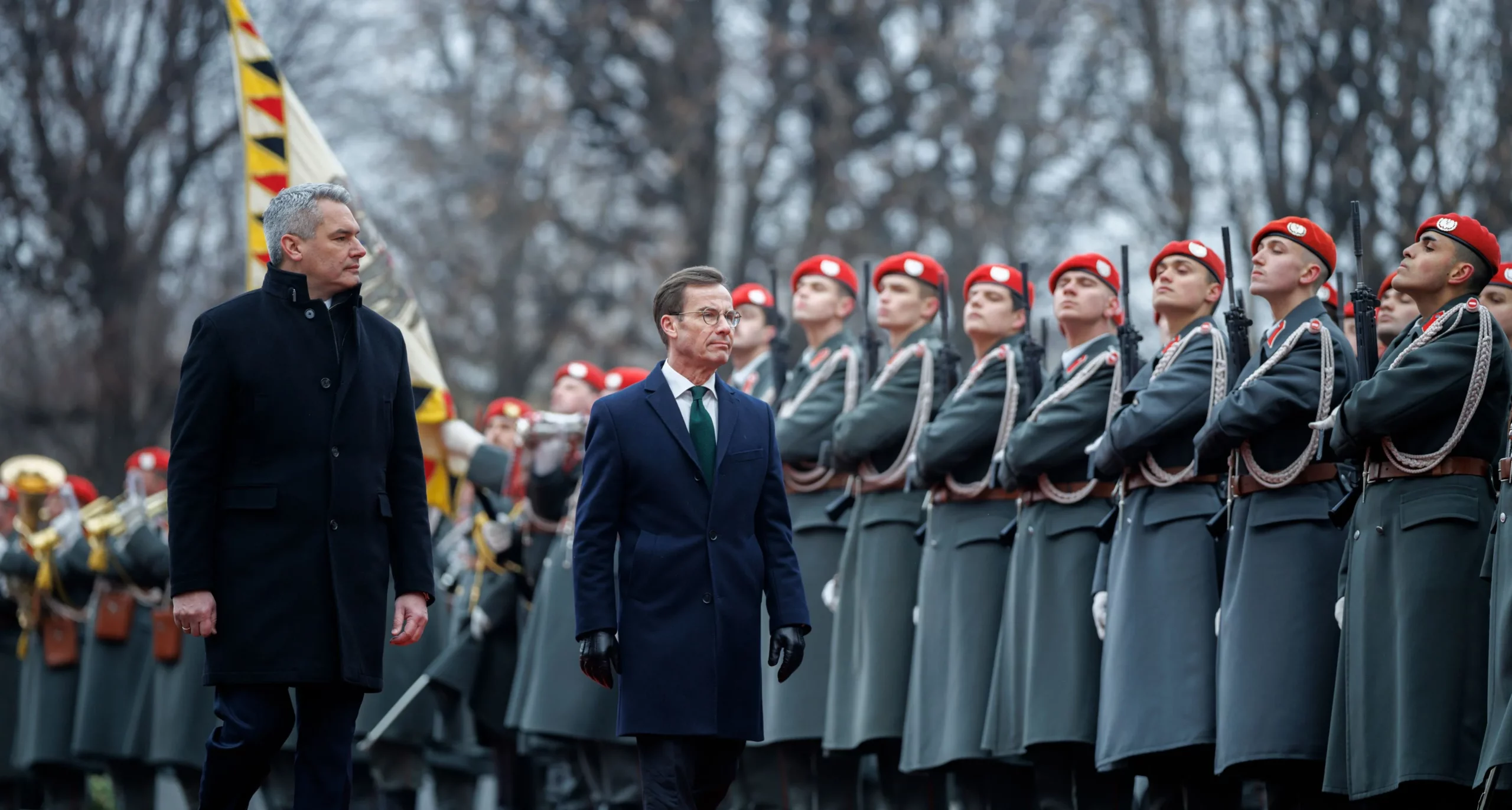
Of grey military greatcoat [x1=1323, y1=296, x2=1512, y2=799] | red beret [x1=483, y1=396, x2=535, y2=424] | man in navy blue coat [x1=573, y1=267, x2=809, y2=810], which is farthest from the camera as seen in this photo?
red beret [x1=483, y1=396, x2=535, y2=424]

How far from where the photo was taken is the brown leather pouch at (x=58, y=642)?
1299cm

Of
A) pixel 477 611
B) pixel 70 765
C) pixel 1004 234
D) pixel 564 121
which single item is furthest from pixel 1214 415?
pixel 564 121

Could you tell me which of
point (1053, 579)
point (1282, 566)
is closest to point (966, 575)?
point (1053, 579)

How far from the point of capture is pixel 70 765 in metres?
12.9

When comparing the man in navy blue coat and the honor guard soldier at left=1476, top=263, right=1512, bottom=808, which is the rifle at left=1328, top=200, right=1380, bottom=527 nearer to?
the honor guard soldier at left=1476, top=263, right=1512, bottom=808

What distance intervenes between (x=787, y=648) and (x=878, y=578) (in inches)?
116

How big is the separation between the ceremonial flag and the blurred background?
6.71m

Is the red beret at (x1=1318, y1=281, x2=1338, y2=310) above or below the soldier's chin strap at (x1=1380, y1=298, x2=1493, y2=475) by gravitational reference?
above

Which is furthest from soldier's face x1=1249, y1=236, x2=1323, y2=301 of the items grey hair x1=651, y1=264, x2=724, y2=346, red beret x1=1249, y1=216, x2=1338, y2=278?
grey hair x1=651, y1=264, x2=724, y2=346

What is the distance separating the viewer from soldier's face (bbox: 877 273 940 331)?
31.4 ft

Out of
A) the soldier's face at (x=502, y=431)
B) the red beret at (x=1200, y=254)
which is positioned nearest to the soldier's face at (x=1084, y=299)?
the red beret at (x=1200, y=254)

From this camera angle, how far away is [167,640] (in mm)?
12008

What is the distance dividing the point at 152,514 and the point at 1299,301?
750cm

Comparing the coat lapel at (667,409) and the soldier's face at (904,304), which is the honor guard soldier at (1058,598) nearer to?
the soldier's face at (904,304)
